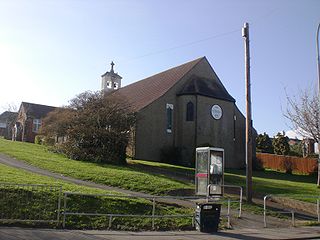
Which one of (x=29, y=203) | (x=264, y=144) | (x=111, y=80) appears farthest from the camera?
(x=111, y=80)

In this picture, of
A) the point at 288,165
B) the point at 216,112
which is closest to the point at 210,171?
the point at 216,112

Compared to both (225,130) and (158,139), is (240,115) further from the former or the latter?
(158,139)

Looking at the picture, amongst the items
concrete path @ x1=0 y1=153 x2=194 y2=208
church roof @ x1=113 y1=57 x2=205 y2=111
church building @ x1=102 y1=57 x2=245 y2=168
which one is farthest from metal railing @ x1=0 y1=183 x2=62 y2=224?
church roof @ x1=113 y1=57 x2=205 y2=111

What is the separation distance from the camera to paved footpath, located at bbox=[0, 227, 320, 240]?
397 inches

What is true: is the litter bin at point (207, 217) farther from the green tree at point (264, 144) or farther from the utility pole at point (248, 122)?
the green tree at point (264, 144)

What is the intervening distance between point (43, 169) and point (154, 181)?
21.7 feet

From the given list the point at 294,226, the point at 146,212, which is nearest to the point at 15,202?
the point at 146,212

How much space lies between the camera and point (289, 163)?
4366cm

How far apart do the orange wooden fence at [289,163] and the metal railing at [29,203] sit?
34.7 m

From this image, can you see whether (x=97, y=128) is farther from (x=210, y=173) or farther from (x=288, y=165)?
(x=288, y=165)

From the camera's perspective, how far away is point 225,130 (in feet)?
129

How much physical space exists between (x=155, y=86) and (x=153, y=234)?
31.1 metres

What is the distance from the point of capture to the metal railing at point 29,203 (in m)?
11.7

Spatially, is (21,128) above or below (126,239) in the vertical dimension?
above
